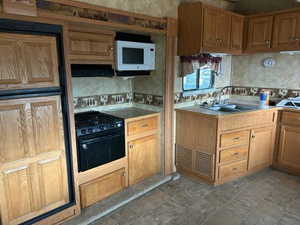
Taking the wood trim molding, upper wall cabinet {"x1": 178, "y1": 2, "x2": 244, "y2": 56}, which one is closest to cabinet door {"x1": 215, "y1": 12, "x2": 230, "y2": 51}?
upper wall cabinet {"x1": 178, "y1": 2, "x2": 244, "y2": 56}

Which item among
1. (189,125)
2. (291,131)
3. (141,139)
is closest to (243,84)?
(291,131)

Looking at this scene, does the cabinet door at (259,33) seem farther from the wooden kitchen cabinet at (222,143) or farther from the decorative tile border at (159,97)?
the wooden kitchen cabinet at (222,143)

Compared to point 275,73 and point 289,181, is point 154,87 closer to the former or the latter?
point 275,73

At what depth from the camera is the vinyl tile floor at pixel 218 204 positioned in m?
2.24

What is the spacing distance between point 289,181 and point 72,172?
2.71 metres

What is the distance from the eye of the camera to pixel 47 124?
192cm

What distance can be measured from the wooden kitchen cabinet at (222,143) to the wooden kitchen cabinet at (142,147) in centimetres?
35

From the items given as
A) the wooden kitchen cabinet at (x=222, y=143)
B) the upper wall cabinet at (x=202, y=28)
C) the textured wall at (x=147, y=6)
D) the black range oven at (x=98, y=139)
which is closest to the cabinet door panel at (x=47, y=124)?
the black range oven at (x=98, y=139)

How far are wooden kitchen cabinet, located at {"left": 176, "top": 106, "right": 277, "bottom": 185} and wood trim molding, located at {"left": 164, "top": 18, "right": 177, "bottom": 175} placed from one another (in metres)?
0.13

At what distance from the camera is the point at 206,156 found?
2848 mm

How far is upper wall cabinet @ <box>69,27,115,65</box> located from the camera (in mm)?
2227

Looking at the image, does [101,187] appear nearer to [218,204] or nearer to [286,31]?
[218,204]

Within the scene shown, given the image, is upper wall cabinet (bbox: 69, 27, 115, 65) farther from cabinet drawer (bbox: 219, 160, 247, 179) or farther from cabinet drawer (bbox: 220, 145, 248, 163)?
cabinet drawer (bbox: 219, 160, 247, 179)

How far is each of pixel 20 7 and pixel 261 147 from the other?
3.13 meters
